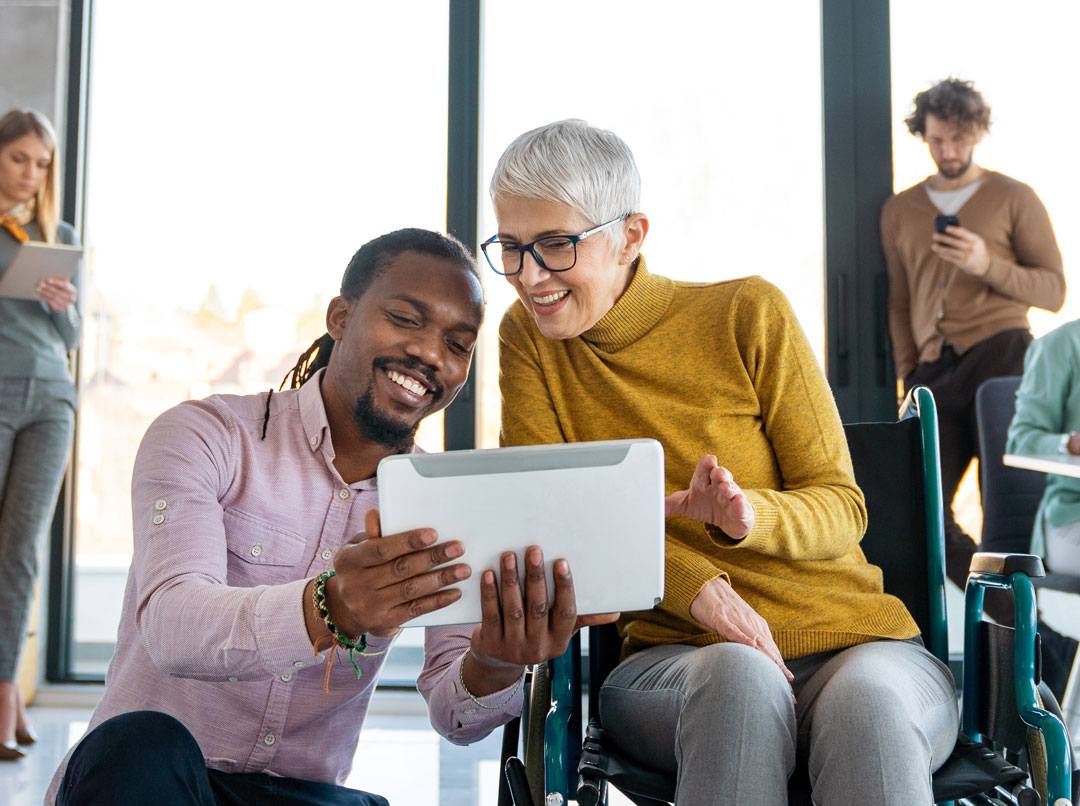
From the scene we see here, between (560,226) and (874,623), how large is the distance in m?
0.73

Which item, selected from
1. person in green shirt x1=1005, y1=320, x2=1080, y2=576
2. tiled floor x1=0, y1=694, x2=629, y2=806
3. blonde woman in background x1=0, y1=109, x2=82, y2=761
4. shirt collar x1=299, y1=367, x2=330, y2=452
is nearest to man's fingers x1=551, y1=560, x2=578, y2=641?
shirt collar x1=299, y1=367, x2=330, y2=452

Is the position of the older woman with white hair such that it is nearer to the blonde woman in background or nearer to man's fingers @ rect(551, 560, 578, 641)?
man's fingers @ rect(551, 560, 578, 641)

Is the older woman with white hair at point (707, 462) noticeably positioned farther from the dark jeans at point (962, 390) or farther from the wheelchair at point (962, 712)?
the dark jeans at point (962, 390)

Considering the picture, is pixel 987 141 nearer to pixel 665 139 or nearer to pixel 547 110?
pixel 665 139

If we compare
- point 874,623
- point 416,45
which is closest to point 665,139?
point 416,45

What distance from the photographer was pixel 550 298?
1.52 meters

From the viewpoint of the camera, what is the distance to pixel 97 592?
10.9 feet

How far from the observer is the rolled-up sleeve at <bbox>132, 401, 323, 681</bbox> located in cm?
105

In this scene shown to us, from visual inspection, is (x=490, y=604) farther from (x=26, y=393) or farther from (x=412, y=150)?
(x=412, y=150)

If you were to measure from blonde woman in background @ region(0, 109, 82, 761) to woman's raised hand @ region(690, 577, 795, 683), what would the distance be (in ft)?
7.22

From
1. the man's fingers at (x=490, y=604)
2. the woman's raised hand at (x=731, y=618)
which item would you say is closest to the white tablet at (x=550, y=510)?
the man's fingers at (x=490, y=604)

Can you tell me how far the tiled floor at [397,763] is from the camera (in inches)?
93.7

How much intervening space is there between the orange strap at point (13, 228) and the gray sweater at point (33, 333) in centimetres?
1

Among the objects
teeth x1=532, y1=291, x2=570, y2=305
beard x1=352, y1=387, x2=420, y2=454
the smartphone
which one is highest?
the smartphone
